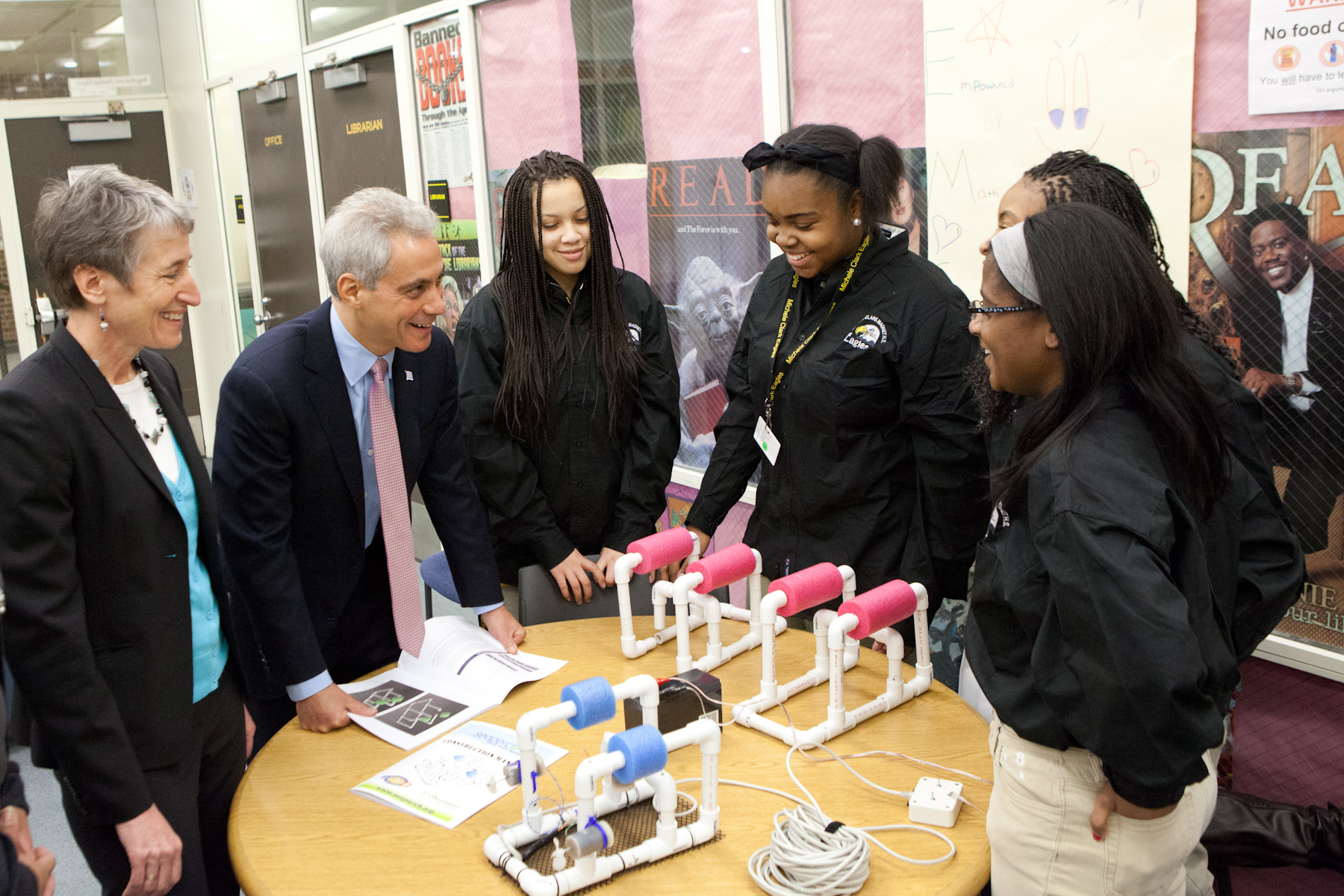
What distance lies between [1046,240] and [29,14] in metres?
7.35

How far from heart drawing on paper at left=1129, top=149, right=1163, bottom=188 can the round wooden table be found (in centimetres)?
114

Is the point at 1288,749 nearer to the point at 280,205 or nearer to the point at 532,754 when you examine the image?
the point at 532,754

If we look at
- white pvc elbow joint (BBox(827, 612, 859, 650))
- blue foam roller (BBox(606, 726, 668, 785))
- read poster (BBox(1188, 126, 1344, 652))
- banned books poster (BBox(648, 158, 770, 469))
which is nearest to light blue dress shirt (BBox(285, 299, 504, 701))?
blue foam roller (BBox(606, 726, 668, 785))

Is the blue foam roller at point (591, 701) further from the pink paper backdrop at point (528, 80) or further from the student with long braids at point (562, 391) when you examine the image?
the pink paper backdrop at point (528, 80)

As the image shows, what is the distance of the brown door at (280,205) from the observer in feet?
19.6

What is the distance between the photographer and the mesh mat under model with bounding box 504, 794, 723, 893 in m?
1.35

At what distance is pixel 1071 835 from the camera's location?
1255 millimetres

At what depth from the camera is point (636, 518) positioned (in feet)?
7.96

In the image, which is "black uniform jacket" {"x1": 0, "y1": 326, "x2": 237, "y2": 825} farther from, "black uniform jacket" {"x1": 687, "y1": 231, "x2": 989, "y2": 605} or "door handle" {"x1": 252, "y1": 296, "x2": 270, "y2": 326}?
"door handle" {"x1": 252, "y1": 296, "x2": 270, "y2": 326}

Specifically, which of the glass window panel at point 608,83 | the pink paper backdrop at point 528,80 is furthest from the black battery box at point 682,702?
the pink paper backdrop at point 528,80

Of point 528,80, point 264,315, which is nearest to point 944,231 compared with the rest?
point 528,80

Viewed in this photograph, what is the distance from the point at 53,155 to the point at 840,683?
6.89m

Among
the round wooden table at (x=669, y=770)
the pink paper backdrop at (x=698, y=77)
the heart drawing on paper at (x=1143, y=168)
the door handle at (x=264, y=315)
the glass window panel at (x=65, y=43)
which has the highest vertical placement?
the glass window panel at (x=65, y=43)

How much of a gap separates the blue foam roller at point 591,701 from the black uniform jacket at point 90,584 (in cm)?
66
